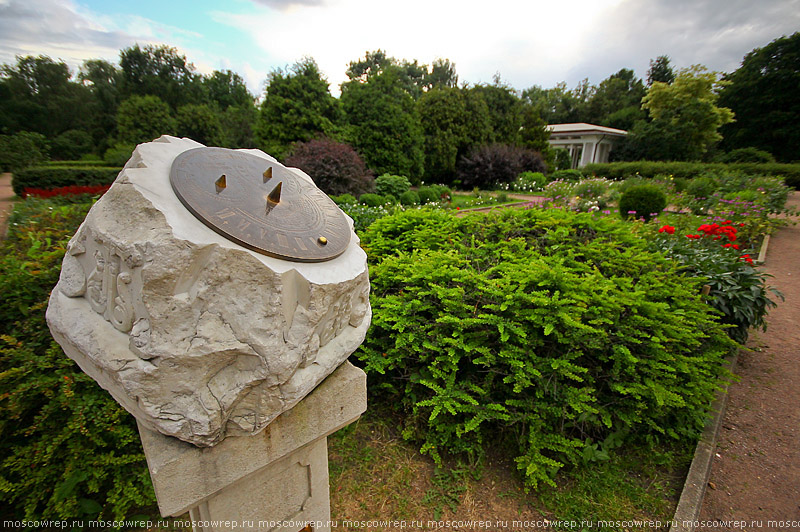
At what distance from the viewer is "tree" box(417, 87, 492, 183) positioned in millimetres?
19156

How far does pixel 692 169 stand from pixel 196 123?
84.3ft

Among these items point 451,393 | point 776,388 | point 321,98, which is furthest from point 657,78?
point 451,393

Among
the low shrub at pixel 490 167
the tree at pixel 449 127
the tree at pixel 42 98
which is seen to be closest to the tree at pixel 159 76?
the tree at pixel 42 98

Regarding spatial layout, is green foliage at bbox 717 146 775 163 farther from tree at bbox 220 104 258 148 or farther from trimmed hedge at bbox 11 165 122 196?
trimmed hedge at bbox 11 165 122 196

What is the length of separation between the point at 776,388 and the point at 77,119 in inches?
1339

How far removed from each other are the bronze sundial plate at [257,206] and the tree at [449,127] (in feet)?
58.7

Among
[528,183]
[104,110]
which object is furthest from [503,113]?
[104,110]

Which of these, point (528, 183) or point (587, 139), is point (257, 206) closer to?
point (528, 183)

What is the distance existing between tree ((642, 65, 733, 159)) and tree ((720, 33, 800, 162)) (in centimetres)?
212

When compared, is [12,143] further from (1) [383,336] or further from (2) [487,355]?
(2) [487,355]

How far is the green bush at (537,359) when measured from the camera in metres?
2.74

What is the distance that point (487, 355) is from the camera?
274cm

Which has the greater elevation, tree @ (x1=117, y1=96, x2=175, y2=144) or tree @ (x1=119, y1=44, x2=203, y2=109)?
tree @ (x1=119, y1=44, x2=203, y2=109)

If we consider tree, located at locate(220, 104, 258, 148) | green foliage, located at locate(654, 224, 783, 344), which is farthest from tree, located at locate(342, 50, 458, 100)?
green foliage, located at locate(654, 224, 783, 344)
